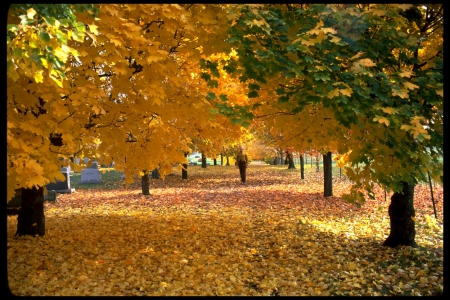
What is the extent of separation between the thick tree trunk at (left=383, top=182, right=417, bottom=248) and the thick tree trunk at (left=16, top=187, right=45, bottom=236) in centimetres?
745

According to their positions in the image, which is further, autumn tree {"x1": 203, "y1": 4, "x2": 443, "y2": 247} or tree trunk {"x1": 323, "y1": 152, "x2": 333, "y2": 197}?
tree trunk {"x1": 323, "y1": 152, "x2": 333, "y2": 197}

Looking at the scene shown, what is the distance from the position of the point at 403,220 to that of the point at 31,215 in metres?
7.85

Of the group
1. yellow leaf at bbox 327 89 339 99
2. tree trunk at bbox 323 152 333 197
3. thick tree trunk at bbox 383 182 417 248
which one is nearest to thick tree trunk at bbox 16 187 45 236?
yellow leaf at bbox 327 89 339 99

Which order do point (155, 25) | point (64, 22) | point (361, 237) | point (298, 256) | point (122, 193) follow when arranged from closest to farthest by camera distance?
point (64, 22) < point (155, 25) < point (298, 256) < point (361, 237) < point (122, 193)

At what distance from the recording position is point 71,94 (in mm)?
4438

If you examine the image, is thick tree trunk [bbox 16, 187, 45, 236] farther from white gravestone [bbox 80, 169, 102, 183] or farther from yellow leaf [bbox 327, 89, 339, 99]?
white gravestone [bbox 80, 169, 102, 183]

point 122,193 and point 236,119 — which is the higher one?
point 236,119

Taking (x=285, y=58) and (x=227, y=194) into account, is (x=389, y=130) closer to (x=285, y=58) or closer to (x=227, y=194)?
A: (x=285, y=58)

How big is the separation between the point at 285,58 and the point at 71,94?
114 inches

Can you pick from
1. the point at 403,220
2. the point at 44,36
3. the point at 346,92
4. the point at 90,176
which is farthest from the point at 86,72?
the point at 90,176

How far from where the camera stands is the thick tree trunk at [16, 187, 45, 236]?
7.30 metres

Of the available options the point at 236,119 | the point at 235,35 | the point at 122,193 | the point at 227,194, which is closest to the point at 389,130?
the point at 236,119

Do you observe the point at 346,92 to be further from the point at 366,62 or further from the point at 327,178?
the point at 327,178

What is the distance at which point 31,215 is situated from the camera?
736cm
